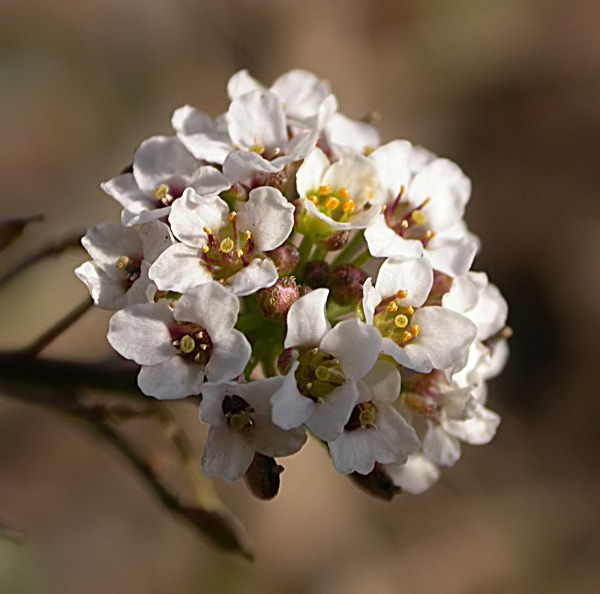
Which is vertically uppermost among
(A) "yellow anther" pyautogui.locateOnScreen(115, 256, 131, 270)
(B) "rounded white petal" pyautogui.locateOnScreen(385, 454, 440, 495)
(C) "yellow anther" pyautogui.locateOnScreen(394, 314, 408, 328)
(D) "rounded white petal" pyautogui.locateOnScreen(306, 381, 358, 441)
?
(A) "yellow anther" pyautogui.locateOnScreen(115, 256, 131, 270)

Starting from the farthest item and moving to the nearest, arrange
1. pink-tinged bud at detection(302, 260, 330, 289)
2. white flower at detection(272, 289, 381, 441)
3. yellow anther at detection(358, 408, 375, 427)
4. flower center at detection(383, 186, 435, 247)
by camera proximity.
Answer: flower center at detection(383, 186, 435, 247), pink-tinged bud at detection(302, 260, 330, 289), yellow anther at detection(358, 408, 375, 427), white flower at detection(272, 289, 381, 441)

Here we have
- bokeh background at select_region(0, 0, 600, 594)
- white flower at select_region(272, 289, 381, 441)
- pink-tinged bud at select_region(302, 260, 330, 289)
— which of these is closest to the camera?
white flower at select_region(272, 289, 381, 441)

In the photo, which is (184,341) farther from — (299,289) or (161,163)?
(161,163)

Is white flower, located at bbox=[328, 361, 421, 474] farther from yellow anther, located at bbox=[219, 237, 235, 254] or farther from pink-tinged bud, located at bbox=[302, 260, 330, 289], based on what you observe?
yellow anther, located at bbox=[219, 237, 235, 254]

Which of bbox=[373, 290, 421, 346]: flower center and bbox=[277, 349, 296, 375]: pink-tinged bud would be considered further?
bbox=[373, 290, 421, 346]: flower center

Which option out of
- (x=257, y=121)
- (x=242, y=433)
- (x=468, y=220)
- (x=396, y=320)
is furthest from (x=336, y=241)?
(x=468, y=220)

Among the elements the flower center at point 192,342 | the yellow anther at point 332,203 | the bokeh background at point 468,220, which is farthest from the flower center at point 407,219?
the bokeh background at point 468,220

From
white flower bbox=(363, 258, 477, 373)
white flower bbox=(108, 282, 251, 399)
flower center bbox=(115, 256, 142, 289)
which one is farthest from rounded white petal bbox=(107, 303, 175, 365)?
white flower bbox=(363, 258, 477, 373)

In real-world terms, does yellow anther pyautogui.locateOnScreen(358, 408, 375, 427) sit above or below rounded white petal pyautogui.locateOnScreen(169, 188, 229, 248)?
below
